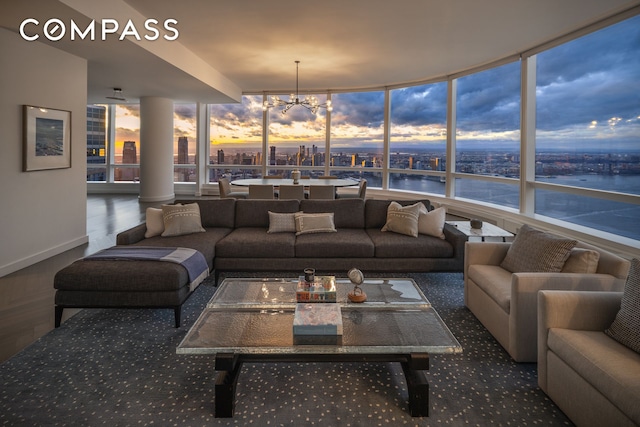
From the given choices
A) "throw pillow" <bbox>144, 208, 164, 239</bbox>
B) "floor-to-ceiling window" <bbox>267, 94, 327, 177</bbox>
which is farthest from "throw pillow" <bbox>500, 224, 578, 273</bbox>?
"floor-to-ceiling window" <bbox>267, 94, 327, 177</bbox>

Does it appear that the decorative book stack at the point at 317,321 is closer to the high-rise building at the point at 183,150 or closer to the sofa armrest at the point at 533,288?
the sofa armrest at the point at 533,288

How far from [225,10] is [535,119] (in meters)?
4.80

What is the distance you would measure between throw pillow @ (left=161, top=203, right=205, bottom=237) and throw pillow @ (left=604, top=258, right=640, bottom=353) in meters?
3.74

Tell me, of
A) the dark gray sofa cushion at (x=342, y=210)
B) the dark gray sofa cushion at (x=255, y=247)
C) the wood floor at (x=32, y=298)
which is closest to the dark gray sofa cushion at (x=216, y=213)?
the dark gray sofa cushion at (x=255, y=247)

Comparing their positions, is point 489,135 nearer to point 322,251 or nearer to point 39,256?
point 322,251

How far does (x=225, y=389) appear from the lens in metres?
2.06

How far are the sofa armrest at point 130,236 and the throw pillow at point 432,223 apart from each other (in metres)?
2.98

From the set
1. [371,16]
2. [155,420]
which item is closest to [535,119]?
[371,16]

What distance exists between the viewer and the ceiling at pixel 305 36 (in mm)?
4449

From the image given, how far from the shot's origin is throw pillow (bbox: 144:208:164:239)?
4.32 m

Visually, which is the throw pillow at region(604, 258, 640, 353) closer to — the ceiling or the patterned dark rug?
the patterned dark rug

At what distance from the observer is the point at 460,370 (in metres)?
2.54

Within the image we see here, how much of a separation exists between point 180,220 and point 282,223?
1097 millimetres

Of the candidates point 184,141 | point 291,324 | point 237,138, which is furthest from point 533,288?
point 184,141
